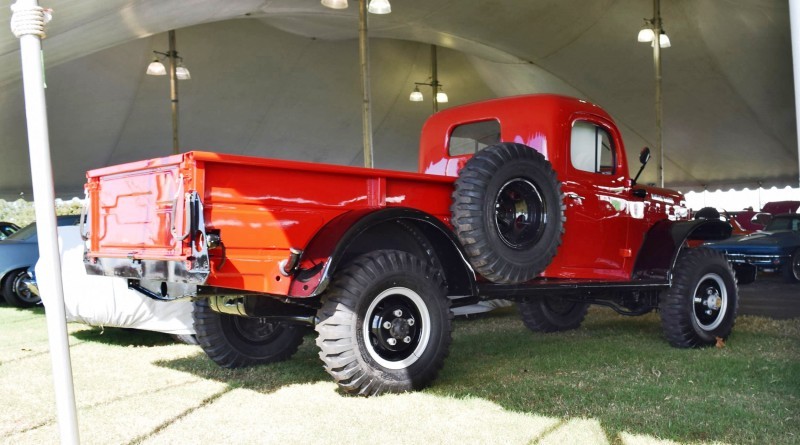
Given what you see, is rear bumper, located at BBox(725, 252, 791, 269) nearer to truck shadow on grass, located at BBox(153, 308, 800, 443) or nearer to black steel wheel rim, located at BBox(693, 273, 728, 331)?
truck shadow on grass, located at BBox(153, 308, 800, 443)

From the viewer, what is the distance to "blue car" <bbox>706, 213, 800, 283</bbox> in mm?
11805

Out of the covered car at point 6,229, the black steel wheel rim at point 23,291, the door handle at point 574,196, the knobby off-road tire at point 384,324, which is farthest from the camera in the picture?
the covered car at point 6,229

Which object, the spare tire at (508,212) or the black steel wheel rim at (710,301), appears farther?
the black steel wheel rim at (710,301)

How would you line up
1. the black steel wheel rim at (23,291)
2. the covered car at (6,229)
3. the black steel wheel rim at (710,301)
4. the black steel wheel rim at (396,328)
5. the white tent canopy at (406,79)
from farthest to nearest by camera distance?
the white tent canopy at (406,79), the covered car at (6,229), the black steel wheel rim at (23,291), the black steel wheel rim at (710,301), the black steel wheel rim at (396,328)

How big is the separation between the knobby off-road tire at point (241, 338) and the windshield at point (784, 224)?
11.1 m

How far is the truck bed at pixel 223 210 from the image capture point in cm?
349

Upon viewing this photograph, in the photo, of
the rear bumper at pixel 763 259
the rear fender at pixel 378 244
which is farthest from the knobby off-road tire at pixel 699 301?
the rear bumper at pixel 763 259

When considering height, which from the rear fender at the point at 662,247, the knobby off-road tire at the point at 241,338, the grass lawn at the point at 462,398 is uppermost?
the rear fender at the point at 662,247

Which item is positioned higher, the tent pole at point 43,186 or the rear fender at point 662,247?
the tent pole at point 43,186

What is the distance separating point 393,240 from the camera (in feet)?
14.8

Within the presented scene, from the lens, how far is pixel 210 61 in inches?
701

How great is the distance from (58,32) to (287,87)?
11.0m

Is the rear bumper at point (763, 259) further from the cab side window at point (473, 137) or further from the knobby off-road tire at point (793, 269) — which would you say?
the cab side window at point (473, 137)

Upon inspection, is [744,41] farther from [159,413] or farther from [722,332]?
[159,413]
